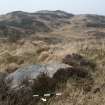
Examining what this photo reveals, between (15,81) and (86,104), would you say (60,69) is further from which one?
(86,104)

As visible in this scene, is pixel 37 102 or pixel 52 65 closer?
pixel 37 102

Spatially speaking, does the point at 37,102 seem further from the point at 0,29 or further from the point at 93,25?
the point at 93,25

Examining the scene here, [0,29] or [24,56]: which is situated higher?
[24,56]

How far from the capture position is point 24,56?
1147 cm

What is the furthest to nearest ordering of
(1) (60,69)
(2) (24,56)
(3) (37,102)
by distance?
(2) (24,56), (1) (60,69), (3) (37,102)

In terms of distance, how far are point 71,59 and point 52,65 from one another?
130cm

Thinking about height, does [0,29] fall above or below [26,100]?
below

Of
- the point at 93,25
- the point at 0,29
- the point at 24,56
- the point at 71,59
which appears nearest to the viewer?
the point at 71,59

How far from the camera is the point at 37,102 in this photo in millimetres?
6391

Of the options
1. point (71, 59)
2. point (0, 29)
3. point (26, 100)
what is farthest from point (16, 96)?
point (0, 29)

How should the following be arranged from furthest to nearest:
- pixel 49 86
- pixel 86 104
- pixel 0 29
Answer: pixel 0 29
pixel 49 86
pixel 86 104

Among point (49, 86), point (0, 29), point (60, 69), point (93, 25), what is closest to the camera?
point (49, 86)

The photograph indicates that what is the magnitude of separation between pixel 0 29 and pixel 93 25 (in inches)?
932

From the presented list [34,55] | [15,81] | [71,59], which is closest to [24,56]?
[34,55]
